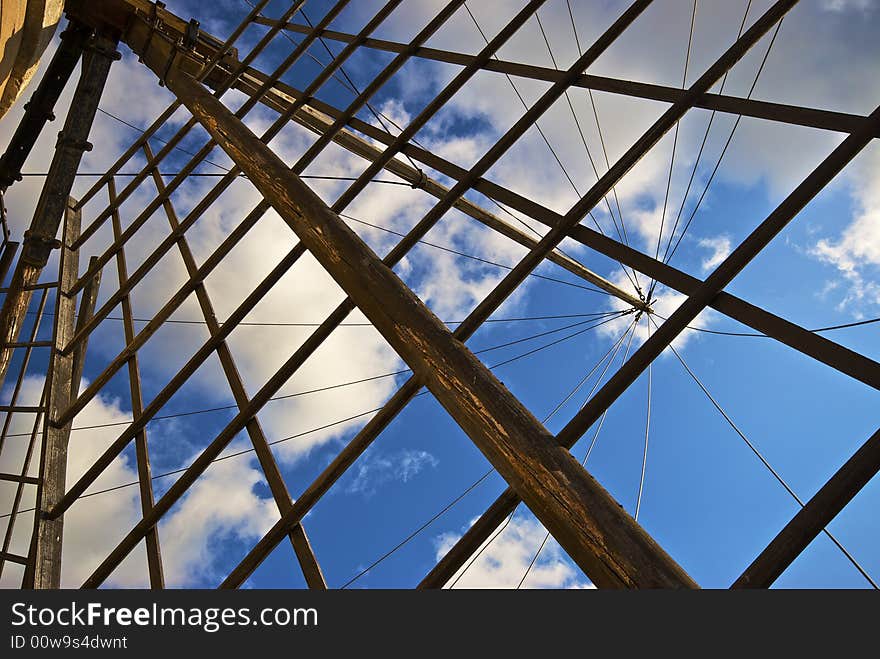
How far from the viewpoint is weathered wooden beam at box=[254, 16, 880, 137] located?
87.5 inches

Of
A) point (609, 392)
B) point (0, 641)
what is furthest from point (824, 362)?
point (0, 641)

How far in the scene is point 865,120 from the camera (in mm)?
2023

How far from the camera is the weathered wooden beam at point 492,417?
165cm

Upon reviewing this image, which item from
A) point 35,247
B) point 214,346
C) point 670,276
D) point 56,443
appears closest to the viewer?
point 670,276

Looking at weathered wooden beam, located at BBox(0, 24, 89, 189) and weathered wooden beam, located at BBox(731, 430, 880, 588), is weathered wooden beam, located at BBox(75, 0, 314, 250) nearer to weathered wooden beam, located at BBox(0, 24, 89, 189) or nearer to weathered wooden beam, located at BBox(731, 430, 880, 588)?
weathered wooden beam, located at BBox(0, 24, 89, 189)

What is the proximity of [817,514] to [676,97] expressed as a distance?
6.73 feet

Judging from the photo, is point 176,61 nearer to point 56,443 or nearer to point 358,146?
point 358,146

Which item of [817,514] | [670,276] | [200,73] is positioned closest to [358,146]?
[200,73]

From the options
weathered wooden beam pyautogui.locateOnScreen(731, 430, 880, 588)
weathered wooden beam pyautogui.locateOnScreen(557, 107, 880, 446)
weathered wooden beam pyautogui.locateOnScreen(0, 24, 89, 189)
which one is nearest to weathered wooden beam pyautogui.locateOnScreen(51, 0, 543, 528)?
weathered wooden beam pyautogui.locateOnScreen(557, 107, 880, 446)

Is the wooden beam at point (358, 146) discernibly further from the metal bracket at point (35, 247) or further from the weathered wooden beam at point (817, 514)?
the weathered wooden beam at point (817, 514)

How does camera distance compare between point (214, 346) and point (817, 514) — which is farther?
point (214, 346)

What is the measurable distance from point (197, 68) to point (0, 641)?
5.97 metres

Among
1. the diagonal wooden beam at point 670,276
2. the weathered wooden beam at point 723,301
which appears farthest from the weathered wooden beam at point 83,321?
the weathered wooden beam at point 723,301

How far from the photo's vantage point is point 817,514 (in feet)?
4.83
